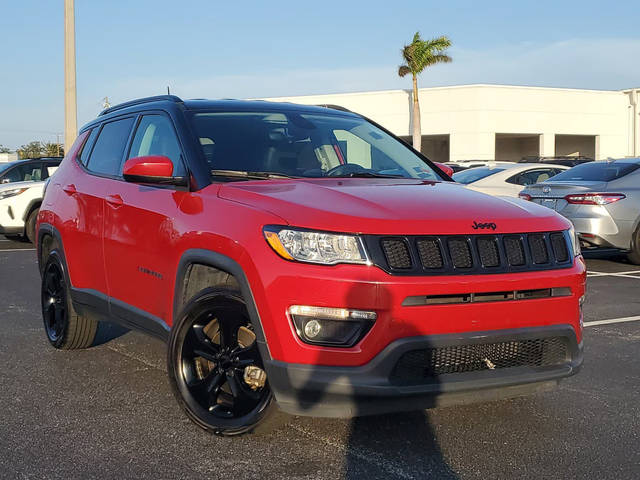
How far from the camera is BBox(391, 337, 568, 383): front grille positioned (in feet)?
11.8

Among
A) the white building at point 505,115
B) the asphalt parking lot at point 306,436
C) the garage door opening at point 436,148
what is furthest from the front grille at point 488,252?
the garage door opening at point 436,148

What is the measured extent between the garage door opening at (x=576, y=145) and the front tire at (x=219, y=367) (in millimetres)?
53936

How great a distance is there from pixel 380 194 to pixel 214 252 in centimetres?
85

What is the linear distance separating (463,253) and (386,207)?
41 cm

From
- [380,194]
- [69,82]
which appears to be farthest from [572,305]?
[69,82]

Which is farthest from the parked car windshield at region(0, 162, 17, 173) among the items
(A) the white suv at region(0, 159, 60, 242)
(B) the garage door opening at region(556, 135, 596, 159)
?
(B) the garage door opening at region(556, 135, 596, 159)

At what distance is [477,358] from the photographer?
147 inches

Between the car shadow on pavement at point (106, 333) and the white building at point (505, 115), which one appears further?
the white building at point (505, 115)

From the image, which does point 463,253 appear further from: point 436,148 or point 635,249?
point 436,148

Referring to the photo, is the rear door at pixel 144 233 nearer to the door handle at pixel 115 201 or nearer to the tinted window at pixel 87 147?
the door handle at pixel 115 201

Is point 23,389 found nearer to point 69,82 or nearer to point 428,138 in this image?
point 69,82

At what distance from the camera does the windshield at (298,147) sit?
4730 millimetres

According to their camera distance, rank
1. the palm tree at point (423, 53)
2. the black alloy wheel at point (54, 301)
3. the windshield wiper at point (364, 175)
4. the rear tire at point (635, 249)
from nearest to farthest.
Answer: the windshield wiper at point (364, 175), the black alloy wheel at point (54, 301), the rear tire at point (635, 249), the palm tree at point (423, 53)

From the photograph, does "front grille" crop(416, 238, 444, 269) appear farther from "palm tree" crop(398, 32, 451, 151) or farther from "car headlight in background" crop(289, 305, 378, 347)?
"palm tree" crop(398, 32, 451, 151)
